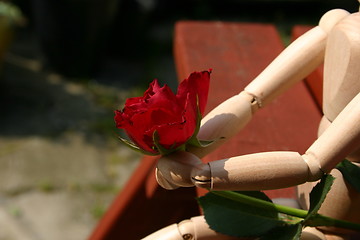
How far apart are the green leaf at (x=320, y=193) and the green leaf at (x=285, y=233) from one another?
24mm

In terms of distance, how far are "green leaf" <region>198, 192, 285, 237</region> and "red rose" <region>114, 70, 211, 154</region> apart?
0.14m

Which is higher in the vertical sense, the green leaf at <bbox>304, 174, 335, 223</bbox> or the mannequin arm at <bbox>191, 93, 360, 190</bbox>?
the mannequin arm at <bbox>191, 93, 360, 190</bbox>

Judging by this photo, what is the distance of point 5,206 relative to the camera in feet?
6.98

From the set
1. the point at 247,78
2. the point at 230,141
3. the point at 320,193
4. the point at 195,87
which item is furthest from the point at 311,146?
the point at 247,78

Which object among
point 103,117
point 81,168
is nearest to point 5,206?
point 81,168

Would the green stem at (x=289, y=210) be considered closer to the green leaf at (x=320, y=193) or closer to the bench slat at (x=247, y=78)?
the green leaf at (x=320, y=193)

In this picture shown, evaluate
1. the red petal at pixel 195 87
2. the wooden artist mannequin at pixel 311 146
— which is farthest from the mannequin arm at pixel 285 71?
the red petal at pixel 195 87

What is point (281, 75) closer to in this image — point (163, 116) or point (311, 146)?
point (311, 146)

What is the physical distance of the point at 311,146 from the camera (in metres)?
0.73

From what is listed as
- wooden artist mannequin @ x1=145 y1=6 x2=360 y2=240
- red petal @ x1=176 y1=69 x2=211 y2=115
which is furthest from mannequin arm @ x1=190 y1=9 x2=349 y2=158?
red petal @ x1=176 y1=69 x2=211 y2=115

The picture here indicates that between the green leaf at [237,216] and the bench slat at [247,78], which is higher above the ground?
the bench slat at [247,78]

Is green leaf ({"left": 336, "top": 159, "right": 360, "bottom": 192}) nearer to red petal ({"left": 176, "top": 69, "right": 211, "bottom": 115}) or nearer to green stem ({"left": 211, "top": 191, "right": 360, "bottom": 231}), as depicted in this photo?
green stem ({"left": 211, "top": 191, "right": 360, "bottom": 231})

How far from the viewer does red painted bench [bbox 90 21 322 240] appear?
3.55 feet

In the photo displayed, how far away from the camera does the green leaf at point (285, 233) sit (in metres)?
0.74
